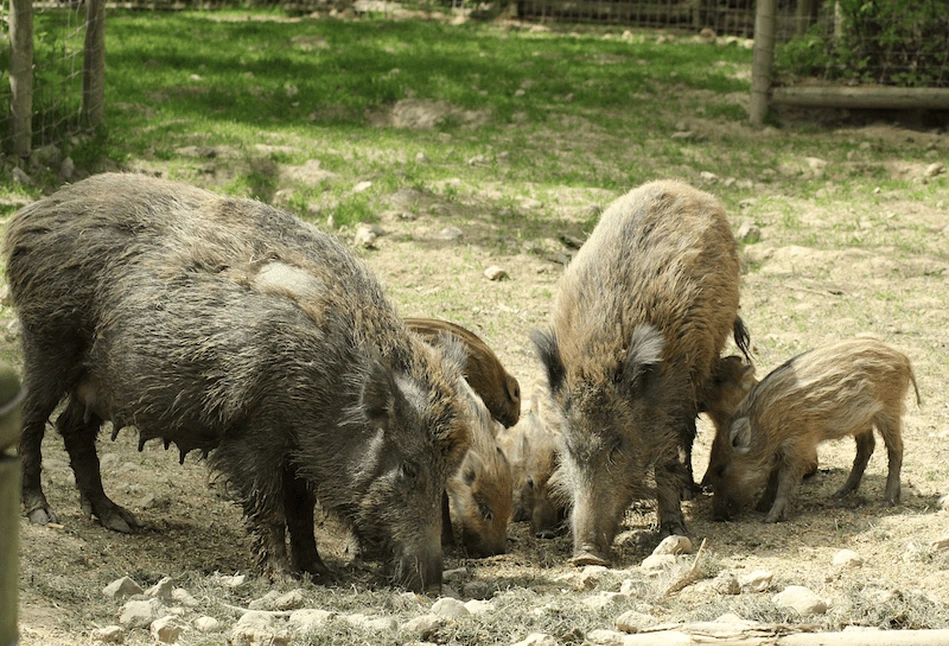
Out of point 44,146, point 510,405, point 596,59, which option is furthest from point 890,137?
point 44,146

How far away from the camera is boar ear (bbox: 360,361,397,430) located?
4742 millimetres

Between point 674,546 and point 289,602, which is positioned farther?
point 674,546

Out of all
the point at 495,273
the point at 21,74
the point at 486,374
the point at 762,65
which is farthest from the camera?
the point at 762,65

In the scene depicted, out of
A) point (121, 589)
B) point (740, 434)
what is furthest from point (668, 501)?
point (121, 589)

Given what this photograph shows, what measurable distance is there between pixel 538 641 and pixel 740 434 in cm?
248

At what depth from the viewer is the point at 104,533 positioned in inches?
210

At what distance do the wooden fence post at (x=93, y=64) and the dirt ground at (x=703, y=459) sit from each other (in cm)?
292

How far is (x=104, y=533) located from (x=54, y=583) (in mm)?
955

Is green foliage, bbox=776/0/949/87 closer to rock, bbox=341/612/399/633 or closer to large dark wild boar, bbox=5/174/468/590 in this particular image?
large dark wild boar, bbox=5/174/468/590

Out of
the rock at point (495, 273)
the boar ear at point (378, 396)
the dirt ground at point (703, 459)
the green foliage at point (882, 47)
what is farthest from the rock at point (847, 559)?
the green foliage at point (882, 47)

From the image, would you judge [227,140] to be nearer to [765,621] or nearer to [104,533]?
[104,533]

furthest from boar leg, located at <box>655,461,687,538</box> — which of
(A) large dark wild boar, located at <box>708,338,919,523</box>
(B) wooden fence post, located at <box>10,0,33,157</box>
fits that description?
(B) wooden fence post, located at <box>10,0,33,157</box>

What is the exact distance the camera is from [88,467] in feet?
18.3

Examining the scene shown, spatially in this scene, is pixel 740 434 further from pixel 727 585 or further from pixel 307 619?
pixel 307 619
